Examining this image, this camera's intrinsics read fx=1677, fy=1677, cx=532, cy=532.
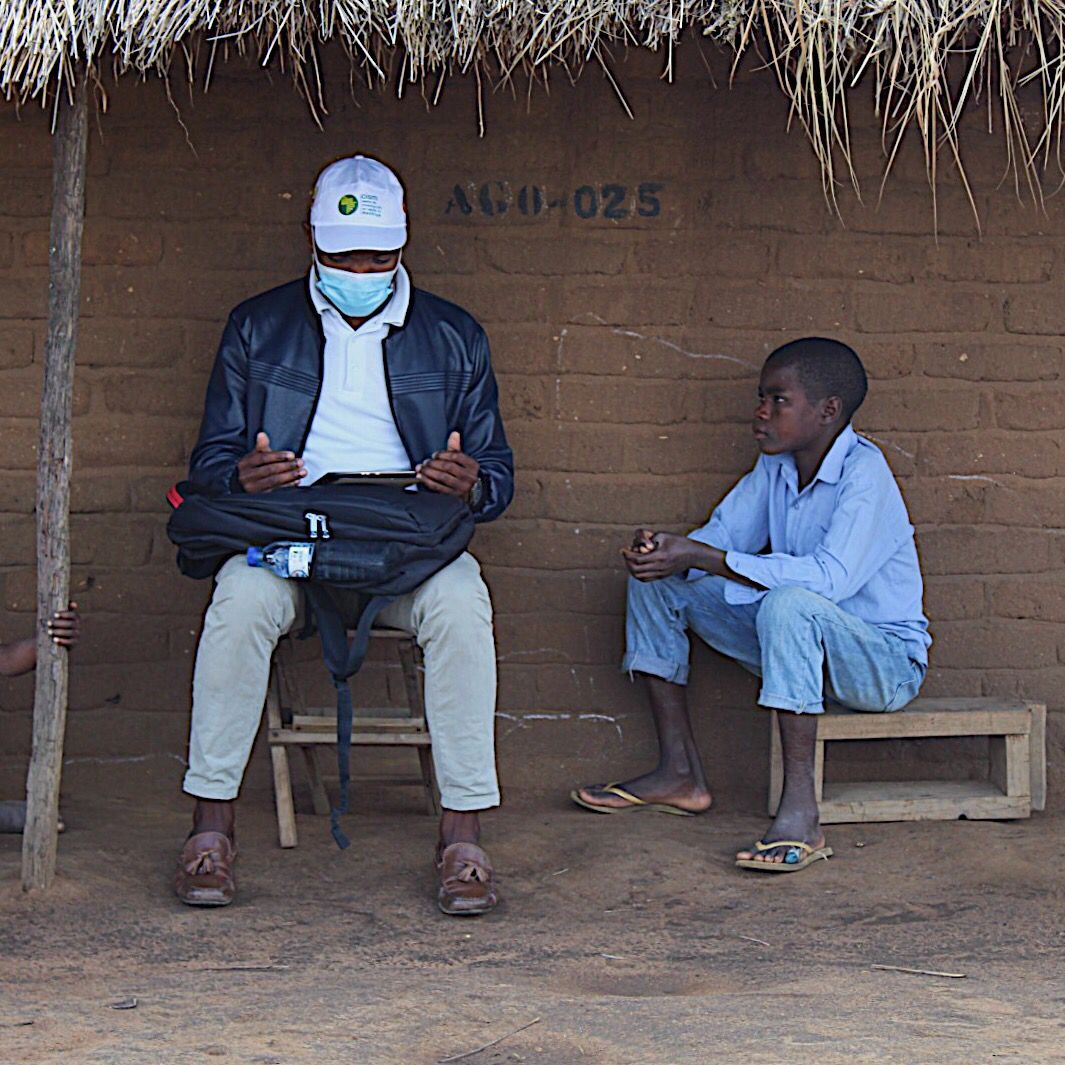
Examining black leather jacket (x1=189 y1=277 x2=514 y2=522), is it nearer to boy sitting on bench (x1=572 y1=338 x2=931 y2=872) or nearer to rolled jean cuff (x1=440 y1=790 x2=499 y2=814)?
boy sitting on bench (x1=572 y1=338 x2=931 y2=872)

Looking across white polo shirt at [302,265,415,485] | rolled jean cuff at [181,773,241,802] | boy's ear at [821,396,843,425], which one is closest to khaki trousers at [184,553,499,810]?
rolled jean cuff at [181,773,241,802]

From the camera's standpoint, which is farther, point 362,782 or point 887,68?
point 362,782

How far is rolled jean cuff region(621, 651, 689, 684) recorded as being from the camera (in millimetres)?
4414

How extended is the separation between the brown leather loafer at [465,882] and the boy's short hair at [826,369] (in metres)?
1.47

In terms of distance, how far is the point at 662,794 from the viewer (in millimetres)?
4449

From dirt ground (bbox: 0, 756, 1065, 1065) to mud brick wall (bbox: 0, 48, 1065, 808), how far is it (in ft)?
1.62

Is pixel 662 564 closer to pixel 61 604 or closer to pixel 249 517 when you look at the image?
pixel 249 517

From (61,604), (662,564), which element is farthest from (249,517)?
(662,564)

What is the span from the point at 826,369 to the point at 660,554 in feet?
2.18

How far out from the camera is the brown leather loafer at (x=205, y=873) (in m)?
3.64

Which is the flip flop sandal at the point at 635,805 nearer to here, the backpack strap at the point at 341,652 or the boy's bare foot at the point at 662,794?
the boy's bare foot at the point at 662,794

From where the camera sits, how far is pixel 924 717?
169 inches

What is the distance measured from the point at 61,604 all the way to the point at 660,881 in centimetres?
149

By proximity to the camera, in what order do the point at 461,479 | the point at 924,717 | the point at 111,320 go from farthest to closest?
the point at 111,320 < the point at 924,717 < the point at 461,479
